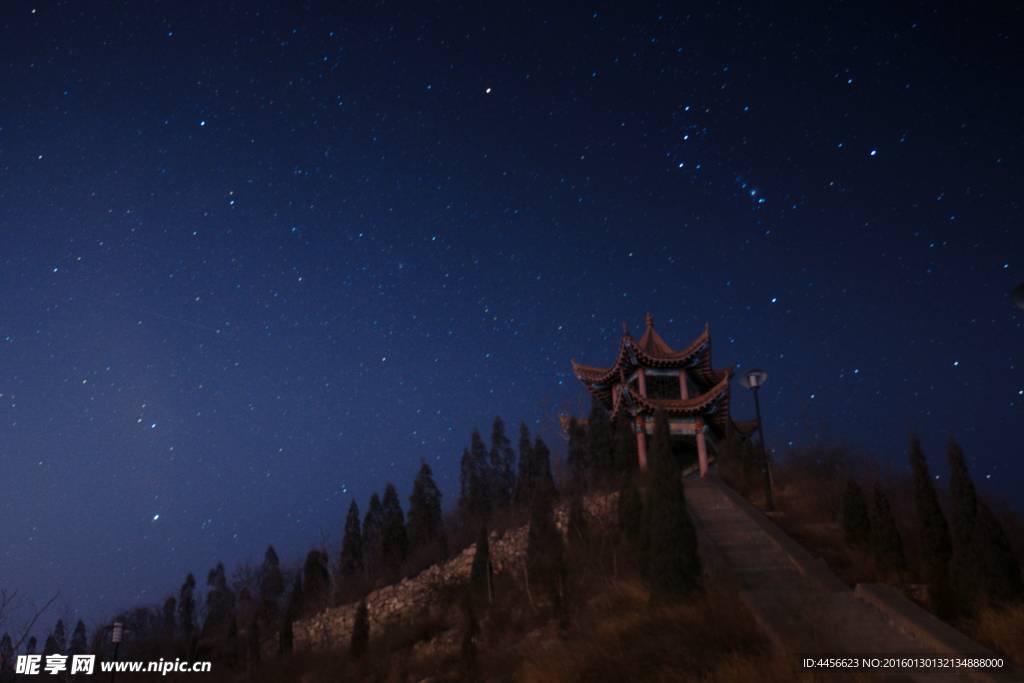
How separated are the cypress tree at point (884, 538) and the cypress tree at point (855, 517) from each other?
105 centimetres

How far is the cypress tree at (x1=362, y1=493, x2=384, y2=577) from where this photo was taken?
3439 centimetres

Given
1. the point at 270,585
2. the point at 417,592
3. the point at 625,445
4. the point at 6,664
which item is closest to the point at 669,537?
the point at 625,445

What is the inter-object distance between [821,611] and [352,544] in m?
34.2

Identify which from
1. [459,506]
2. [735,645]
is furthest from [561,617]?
[459,506]

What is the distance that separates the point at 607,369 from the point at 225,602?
40445 millimetres

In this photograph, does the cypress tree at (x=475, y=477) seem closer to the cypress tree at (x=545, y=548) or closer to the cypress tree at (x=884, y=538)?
the cypress tree at (x=545, y=548)

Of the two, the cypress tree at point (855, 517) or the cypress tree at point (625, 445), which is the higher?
the cypress tree at point (625, 445)

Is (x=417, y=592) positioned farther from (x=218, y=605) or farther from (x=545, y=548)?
(x=218, y=605)

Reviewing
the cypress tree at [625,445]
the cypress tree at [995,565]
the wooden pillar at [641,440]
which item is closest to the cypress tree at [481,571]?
the cypress tree at [625,445]

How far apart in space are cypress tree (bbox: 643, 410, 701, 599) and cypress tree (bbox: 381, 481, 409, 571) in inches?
986

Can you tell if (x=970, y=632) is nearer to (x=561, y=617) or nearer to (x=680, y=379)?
(x=561, y=617)

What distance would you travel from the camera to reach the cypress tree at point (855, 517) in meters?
12.4

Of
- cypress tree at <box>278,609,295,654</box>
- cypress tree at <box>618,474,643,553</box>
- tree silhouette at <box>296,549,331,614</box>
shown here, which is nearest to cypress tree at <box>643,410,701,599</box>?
cypress tree at <box>618,474,643,553</box>

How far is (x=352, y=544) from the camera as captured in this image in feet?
123
